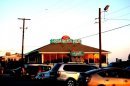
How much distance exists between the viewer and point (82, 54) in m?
59.5

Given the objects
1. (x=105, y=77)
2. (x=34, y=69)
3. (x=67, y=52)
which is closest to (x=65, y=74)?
(x=105, y=77)

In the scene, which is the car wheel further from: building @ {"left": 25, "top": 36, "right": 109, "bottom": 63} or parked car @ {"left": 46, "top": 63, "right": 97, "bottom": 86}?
building @ {"left": 25, "top": 36, "right": 109, "bottom": 63}

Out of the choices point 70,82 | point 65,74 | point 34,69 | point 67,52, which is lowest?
point 70,82

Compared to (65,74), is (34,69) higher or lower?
higher

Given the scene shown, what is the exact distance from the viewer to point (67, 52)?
200 feet

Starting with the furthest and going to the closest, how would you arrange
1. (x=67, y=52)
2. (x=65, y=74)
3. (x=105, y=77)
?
(x=67, y=52)
(x=65, y=74)
(x=105, y=77)

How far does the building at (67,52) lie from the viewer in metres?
60.2

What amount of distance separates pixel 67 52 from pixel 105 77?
44.0 meters

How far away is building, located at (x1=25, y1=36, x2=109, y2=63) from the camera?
198 ft

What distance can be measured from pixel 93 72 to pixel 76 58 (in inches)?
1752

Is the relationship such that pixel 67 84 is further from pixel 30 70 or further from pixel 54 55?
pixel 54 55

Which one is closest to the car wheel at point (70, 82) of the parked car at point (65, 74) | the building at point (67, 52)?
the parked car at point (65, 74)

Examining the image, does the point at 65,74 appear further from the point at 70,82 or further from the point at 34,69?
the point at 34,69

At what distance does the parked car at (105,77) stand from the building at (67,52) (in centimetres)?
4142
